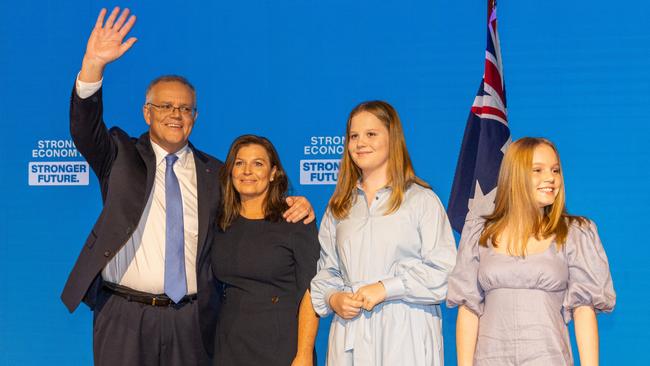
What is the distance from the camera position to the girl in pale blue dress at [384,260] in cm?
273

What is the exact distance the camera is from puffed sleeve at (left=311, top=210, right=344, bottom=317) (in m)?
2.91

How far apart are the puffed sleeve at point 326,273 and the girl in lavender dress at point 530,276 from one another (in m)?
0.44

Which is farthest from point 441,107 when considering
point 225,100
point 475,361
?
point 475,361

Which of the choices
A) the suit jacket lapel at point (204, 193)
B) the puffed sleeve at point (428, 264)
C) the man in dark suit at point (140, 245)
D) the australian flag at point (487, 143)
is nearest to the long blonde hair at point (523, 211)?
the puffed sleeve at point (428, 264)

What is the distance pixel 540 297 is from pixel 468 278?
0.25 m

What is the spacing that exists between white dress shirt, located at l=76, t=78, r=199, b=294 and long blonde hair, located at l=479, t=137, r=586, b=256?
1274 millimetres

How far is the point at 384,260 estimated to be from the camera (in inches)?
110

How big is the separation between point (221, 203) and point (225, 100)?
100 centimetres

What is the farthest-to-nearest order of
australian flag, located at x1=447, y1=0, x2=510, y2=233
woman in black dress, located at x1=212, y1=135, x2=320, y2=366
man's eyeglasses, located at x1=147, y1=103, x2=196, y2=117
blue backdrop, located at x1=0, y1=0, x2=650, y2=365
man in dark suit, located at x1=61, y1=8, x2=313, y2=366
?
blue backdrop, located at x1=0, y1=0, x2=650, y2=365 < australian flag, located at x1=447, y1=0, x2=510, y2=233 < man's eyeglasses, located at x1=147, y1=103, x2=196, y2=117 < man in dark suit, located at x1=61, y1=8, x2=313, y2=366 < woman in black dress, located at x1=212, y1=135, x2=320, y2=366

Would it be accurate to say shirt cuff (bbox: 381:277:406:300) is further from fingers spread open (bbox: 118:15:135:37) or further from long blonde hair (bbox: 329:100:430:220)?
fingers spread open (bbox: 118:15:135:37)

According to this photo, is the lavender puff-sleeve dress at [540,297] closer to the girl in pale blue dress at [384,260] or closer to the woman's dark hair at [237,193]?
the girl in pale blue dress at [384,260]

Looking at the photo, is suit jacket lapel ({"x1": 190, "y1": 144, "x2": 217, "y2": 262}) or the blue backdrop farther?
the blue backdrop

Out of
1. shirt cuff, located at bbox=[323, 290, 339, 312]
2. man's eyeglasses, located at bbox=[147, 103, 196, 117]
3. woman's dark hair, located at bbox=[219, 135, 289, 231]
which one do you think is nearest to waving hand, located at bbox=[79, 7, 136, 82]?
man's eyeglasses, located at bbox=[147, 103, 196, 117]

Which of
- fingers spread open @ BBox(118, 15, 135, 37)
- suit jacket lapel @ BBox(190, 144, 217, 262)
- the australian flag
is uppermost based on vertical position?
fingers spread open @ BBox(118, 15, 135, 37)
